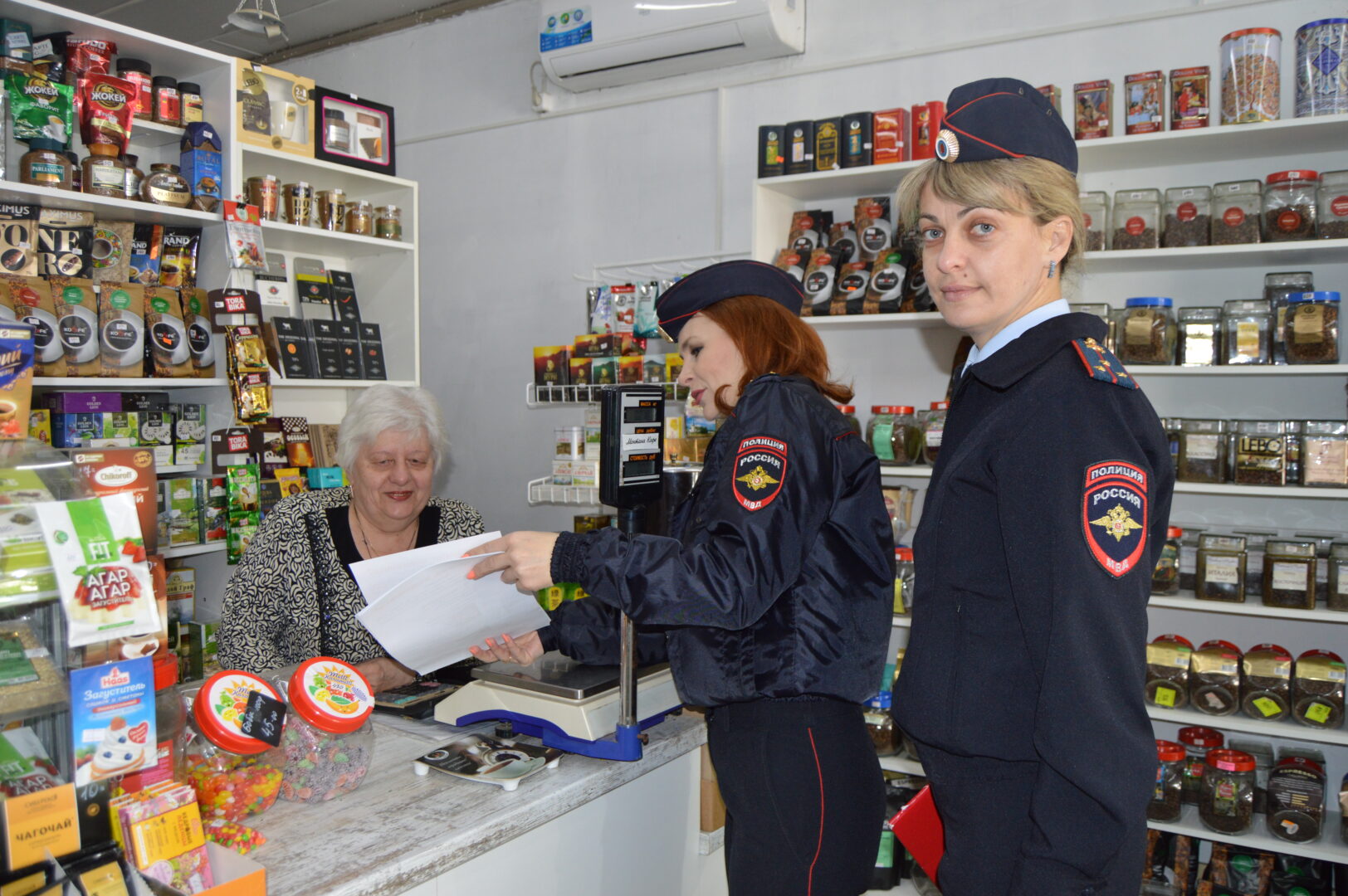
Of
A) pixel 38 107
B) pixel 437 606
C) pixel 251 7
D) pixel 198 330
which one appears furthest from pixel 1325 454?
pixel 251 7

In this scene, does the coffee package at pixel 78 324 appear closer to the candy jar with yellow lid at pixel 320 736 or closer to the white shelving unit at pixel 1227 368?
the candy jar with yellow lid at pixel 320 736

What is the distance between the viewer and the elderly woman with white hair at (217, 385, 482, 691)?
2.32m

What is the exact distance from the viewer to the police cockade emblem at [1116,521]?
1030 mm

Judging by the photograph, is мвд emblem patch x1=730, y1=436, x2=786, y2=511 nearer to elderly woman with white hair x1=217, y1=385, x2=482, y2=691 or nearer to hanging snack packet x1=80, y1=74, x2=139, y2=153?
elderly woman with white hair x1=217, y1=385, x2=482, y2=691

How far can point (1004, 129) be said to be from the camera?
3.97 feet

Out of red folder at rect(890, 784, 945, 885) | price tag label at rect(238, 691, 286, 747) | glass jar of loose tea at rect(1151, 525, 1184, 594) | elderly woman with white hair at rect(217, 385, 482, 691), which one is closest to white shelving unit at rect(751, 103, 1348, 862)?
glass jar of loose tea at rect(1151, 525, 1184, 594)

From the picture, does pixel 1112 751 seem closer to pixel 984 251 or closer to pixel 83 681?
pixel 984 251

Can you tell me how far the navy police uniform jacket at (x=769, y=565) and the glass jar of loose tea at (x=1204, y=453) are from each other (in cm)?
182

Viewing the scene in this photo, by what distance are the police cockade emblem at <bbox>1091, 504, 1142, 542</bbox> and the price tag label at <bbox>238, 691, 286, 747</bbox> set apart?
114 cm

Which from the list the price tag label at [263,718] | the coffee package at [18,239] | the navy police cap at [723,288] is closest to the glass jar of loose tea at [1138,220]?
the navy police cap at [723,288]

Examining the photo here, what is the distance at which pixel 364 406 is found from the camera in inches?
100

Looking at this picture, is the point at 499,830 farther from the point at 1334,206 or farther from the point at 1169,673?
the point at 1334,206

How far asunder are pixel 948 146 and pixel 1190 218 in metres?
2.23

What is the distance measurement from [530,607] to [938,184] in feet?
3.30
